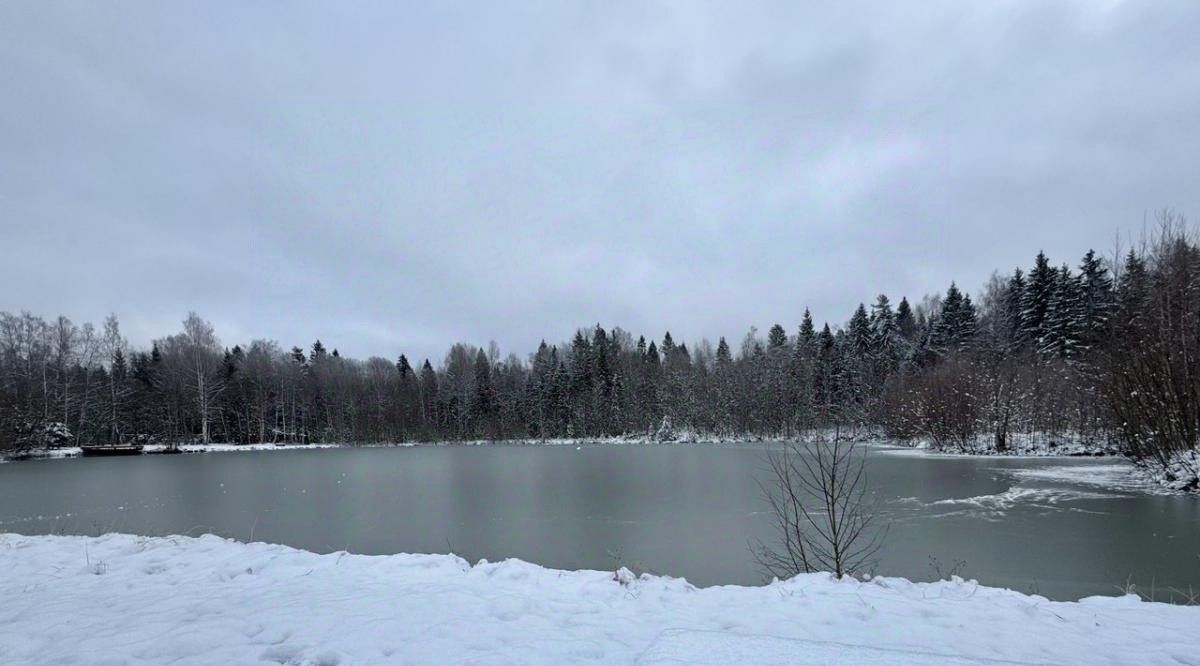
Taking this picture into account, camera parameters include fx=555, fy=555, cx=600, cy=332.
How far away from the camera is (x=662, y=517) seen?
11.5 meters

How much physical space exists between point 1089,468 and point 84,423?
6315 cm

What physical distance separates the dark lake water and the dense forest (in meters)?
4.59

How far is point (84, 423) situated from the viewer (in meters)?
44.2

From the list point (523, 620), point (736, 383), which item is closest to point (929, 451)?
point (736, 383)

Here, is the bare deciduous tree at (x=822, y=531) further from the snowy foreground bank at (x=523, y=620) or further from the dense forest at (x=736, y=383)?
the dense forest at (x=736, y=383)

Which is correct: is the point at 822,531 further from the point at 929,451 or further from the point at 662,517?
the point at 929,451

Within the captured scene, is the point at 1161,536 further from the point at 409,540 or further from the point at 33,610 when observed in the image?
the point at 33,610

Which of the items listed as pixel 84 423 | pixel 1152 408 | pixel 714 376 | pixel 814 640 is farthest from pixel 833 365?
pixel 84 423

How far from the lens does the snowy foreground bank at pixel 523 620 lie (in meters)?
3.38

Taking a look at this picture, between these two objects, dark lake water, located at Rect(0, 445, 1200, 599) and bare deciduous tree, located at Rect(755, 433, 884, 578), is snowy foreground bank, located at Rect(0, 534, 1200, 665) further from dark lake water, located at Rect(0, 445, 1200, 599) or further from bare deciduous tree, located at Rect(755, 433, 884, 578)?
dark lake water, located at Rect(0, 445, 1200, 599)

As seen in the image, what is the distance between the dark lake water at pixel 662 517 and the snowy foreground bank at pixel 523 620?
8.22 feet

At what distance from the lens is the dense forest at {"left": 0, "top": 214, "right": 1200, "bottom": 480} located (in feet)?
50.6

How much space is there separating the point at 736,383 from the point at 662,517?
4142 centimetres

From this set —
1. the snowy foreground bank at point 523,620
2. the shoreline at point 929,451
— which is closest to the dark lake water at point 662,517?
the shoreline at point 929,451
